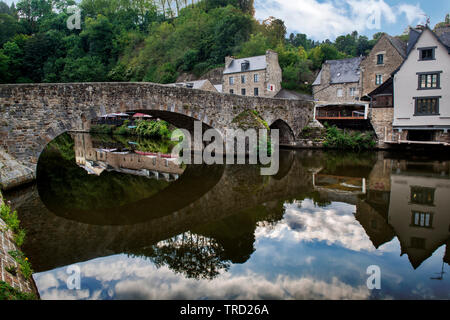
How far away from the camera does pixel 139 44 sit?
59531mm

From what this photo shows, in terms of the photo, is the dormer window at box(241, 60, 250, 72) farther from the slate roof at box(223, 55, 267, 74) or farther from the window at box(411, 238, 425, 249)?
the window at box(411, 238, 425, 249)

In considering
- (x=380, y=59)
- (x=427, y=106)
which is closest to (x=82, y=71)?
(x=380, y=59)

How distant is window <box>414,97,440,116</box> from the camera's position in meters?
19.5

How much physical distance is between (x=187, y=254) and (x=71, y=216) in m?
4.20

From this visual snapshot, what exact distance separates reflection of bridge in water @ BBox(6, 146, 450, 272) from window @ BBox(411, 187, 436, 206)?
0.19m

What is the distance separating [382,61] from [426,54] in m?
6.30

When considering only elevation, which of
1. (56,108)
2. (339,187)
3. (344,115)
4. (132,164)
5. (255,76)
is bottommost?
(339,187)

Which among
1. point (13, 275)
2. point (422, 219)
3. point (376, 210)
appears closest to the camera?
point (13, 275)

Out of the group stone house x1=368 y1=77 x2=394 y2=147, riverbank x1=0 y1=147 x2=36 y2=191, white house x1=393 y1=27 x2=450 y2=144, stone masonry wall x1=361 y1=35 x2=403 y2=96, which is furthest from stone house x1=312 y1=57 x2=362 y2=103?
riverbank x1=0 y1=147 x2=36 y2=191

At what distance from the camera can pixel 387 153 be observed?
20.3m

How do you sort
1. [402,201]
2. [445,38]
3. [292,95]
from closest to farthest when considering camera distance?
[402,201]
[445,38]
[292,95]

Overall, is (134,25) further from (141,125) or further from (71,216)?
(71,216)

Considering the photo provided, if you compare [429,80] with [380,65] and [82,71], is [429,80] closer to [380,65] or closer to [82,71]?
[380,65]

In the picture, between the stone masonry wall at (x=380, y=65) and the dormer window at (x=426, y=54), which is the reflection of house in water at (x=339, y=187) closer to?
the dormer window at (x=426, y=54)
